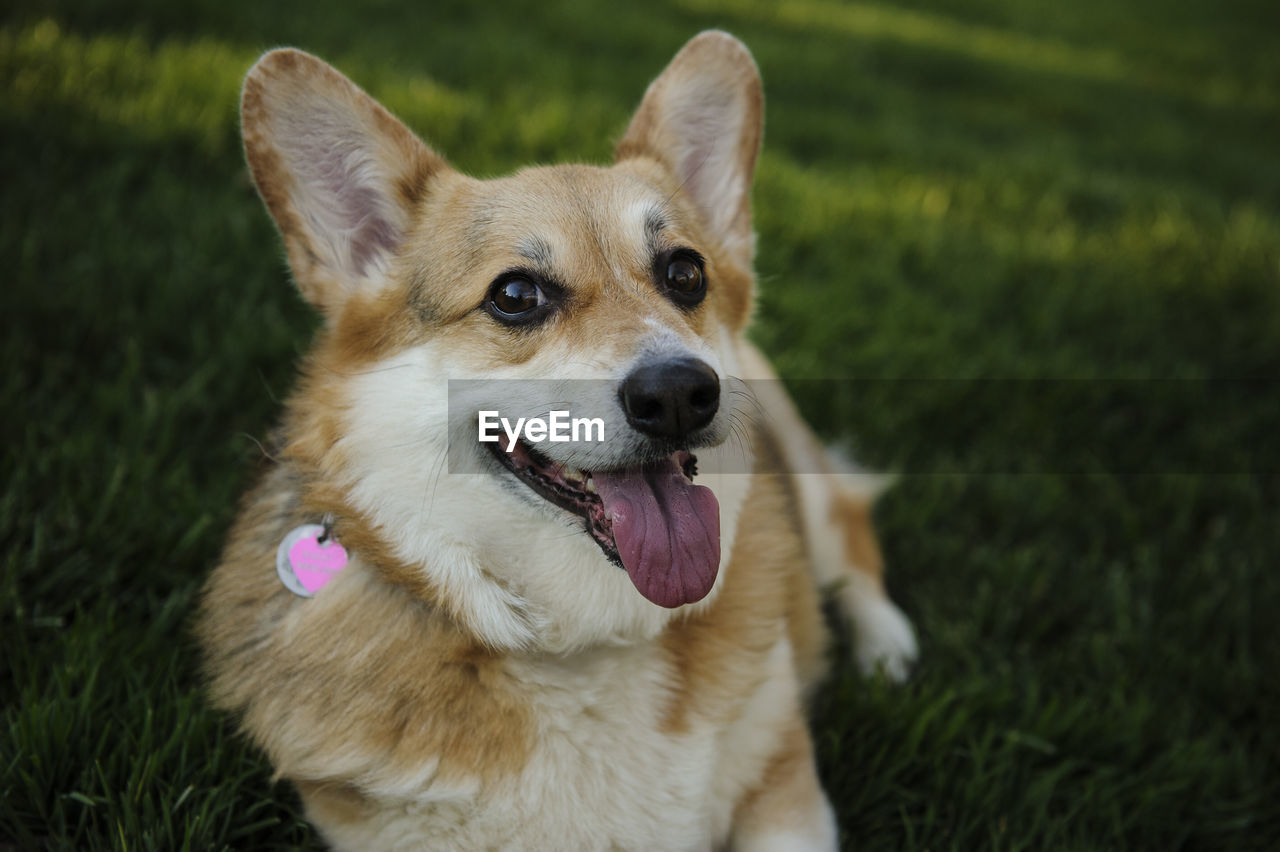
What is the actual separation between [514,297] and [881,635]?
1.81 metres

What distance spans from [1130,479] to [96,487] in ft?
13.3

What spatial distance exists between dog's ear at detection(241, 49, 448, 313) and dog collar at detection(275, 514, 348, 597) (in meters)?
0.58

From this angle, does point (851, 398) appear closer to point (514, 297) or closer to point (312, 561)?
point (514, 297)

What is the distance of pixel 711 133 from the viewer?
276 centimetres

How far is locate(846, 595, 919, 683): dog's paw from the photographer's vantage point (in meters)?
3.05

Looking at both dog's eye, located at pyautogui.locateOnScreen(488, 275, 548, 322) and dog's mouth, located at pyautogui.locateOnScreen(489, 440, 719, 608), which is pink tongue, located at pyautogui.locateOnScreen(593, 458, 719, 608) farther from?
dog's eye, located at pyautogui.locateOnScreen(488, 275, 548, 322)

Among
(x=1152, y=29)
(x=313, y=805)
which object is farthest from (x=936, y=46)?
(x=313, y=805)

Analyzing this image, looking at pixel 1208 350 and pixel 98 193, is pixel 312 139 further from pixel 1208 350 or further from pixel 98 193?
pixel 1208 350

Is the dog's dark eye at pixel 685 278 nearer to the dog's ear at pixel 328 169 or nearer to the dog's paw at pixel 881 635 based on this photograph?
the dog's ear at pixel 328 169

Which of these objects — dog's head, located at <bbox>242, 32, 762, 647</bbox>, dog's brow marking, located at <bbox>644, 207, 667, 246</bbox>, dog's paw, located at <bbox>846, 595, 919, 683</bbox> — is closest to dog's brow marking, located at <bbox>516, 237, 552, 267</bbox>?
dog's head, located at <bbox>242, 32, 762, 647</bbox>

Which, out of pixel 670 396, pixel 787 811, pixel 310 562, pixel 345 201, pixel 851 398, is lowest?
pixel 851 398

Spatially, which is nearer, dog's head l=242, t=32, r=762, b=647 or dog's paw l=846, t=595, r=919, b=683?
dog's head l=242, t=32, r=762, b=647

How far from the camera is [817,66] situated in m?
7.74

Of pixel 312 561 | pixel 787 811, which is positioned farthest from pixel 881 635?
pixel 312 561
